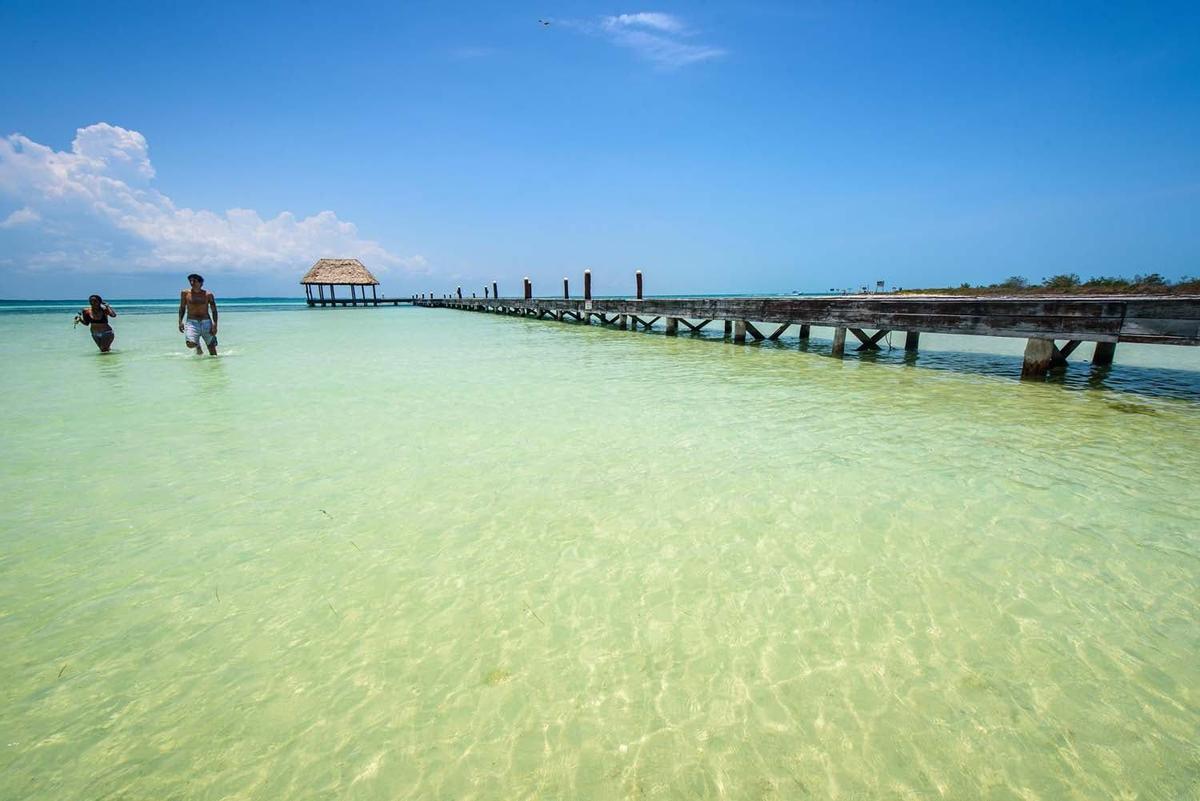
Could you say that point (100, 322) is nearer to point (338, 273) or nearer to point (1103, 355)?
point (1103, 355)

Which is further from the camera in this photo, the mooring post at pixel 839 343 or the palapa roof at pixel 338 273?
the palapa roof at pixel 338 273

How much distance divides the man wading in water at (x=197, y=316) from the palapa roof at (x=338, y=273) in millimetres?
44489

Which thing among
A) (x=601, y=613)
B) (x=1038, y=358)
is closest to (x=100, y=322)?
(x=601, y=613)

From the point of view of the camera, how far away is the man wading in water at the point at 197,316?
11.5m

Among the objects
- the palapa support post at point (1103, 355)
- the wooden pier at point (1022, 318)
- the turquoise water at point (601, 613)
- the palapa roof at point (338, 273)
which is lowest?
the turquoise water at point (601, 613)

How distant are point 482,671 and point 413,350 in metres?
14.4

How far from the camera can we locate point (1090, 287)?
25359mm

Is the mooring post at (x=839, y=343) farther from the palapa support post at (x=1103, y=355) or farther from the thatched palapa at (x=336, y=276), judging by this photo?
the thatched palapa at (x=336, y=276)

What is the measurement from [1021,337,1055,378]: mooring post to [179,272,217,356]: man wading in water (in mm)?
16738

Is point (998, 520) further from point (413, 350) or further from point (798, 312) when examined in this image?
point (413, 350)

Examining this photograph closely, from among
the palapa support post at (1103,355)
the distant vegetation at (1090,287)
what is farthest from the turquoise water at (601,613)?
the distant vegetation at (1090,287)

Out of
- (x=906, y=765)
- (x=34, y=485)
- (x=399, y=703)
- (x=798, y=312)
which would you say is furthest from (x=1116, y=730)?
(x=798, y=312)

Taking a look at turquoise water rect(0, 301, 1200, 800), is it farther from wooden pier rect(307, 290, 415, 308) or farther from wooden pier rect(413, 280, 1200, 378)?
wooden pier rect(307, 290, 415, 308)

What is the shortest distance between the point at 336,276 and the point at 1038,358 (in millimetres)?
58280
